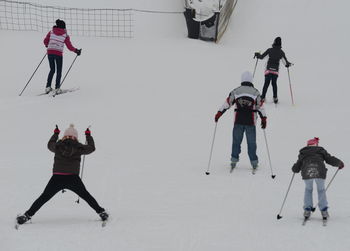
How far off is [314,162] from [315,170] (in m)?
0.09

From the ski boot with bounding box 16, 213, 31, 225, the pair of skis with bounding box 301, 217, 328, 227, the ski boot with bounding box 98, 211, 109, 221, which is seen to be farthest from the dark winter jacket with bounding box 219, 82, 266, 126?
the ski boot with bounding box 16, 213, 31, 225

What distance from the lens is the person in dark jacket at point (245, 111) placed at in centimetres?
744

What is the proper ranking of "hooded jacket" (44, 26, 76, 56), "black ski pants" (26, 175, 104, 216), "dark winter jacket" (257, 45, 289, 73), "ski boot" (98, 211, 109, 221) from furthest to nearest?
"dark winter jacket" (257, 45, 289, 73) < "hooded jacket" (44, 26, 76, 56) < "ski boot" (98, 211, 109, 221) < "black ski pants" (26, 175, 104, 216)

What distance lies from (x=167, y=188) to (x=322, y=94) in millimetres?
6601

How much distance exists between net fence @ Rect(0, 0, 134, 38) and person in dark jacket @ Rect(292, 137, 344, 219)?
11604mm

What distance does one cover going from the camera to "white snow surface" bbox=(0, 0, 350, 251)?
5.40 meters

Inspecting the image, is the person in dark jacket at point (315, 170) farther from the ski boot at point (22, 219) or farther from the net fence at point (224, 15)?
the net fence at point (224, 15)

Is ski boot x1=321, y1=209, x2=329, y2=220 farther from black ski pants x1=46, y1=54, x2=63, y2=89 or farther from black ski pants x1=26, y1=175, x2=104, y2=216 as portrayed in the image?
black ski pants x1=46, y1=54, x2=63, y2=89

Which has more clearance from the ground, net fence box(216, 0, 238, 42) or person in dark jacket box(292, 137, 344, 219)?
net fence box(216, 0, 238, 42)

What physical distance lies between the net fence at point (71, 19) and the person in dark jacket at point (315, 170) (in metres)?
11.6

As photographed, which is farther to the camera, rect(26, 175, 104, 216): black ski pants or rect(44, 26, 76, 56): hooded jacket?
rect(44, 26, 76, 56): hooded jacket

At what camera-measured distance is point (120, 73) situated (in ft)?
43.2

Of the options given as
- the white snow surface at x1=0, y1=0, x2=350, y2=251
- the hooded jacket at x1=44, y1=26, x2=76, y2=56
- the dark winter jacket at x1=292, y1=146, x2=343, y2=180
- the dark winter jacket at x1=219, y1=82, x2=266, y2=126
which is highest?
the hooded jacket at x1=44, y1=26, x2=76, y2=56

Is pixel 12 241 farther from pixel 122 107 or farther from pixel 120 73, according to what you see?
pixel 120 73
